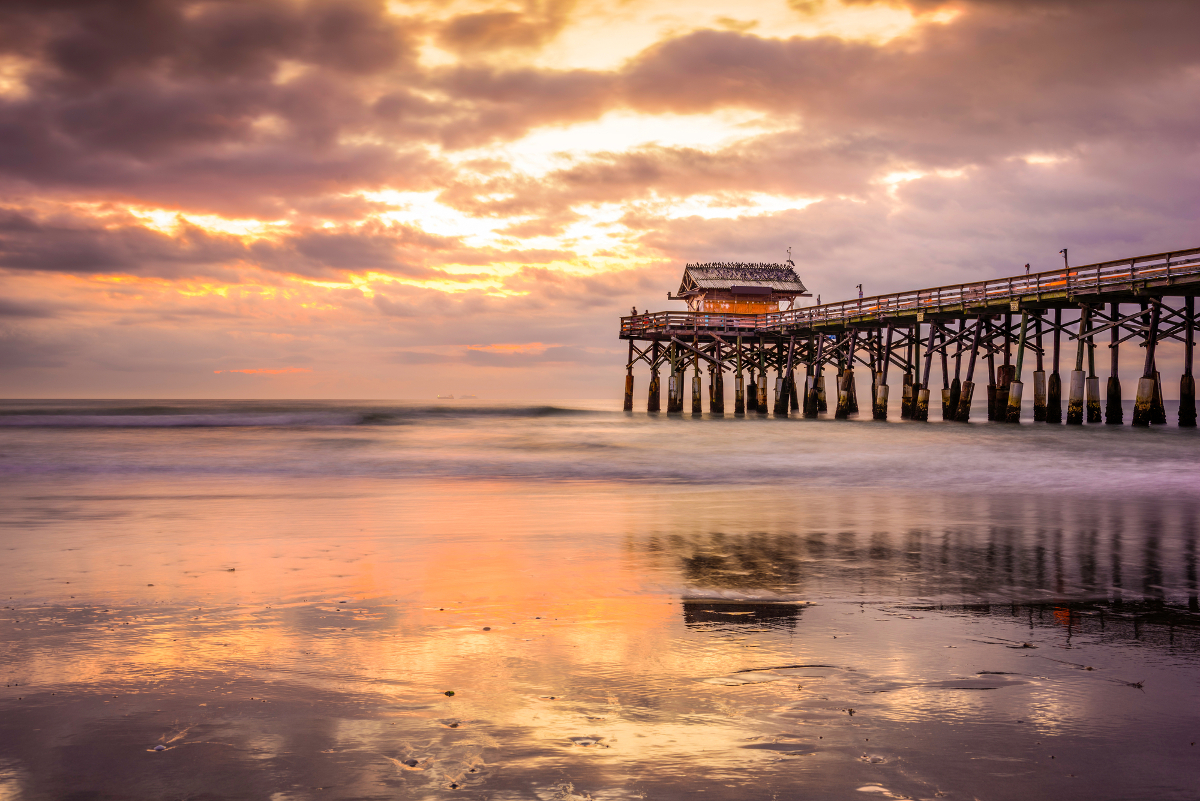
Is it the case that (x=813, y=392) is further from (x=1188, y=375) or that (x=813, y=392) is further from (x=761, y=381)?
(x=1188, y=375)

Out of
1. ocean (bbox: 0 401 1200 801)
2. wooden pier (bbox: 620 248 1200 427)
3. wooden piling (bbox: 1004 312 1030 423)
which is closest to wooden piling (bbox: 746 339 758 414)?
wooden pier (bbox: 620 248 1200 427)

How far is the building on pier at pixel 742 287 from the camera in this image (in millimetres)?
64125

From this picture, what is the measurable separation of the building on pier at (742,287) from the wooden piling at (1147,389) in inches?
1379

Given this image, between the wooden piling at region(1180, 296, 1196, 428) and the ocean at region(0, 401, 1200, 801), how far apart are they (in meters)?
18.5

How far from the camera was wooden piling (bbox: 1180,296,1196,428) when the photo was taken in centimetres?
2834

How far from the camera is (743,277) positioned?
65.1 metres

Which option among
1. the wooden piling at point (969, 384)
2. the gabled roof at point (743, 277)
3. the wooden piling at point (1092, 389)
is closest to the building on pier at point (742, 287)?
the gabled roof at point (743, 277)

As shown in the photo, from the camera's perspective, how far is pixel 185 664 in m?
5.01

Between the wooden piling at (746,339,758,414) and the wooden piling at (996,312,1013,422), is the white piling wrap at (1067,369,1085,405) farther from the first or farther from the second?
the wooden piling at (746,339,758,414)

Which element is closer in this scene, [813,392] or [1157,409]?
[1157,409]

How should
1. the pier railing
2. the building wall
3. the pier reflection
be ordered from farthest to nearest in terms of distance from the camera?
the building wall → the pier railing → the pier reflection

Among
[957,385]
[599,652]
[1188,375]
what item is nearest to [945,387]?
[957,385]

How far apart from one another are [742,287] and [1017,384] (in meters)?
30.8

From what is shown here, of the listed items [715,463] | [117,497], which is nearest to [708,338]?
[715,463]
